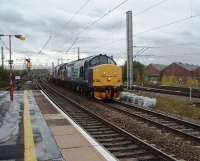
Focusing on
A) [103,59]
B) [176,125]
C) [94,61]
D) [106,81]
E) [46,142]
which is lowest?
[176,125]

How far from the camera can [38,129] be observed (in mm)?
11594

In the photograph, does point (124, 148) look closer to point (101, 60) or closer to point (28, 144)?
point (28, 144)

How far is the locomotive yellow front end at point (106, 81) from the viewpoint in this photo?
23.2m

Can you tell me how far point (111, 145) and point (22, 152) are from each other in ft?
8.81

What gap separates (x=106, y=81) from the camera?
77.2 feet

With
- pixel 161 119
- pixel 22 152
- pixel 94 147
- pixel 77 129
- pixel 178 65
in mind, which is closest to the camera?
pixel 22 152

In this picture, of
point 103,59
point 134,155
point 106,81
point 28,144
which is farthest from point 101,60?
point 134,155

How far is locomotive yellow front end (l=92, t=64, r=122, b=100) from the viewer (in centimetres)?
2325

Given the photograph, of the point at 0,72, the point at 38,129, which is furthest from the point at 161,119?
the point at 0,72

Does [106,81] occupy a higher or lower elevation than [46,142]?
higher

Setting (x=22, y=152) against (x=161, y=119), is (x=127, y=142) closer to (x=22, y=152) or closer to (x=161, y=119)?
(x=22, y=152)

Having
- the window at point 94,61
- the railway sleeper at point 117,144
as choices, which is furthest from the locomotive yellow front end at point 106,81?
the railway sleeper at point 117,144

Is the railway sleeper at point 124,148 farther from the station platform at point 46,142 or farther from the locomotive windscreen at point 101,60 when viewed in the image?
the locomotive windscreen at point 101,60

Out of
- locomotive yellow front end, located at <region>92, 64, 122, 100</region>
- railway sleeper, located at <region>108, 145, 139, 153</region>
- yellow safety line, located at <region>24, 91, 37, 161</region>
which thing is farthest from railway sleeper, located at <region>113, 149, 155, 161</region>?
locomotive yellow front end, located at <region>92, 64, 122, 100</region>
